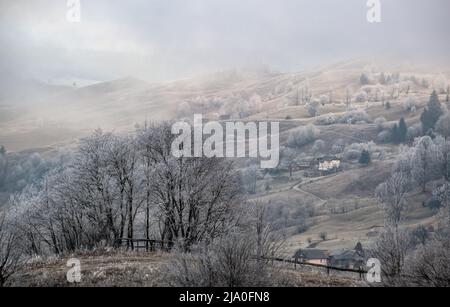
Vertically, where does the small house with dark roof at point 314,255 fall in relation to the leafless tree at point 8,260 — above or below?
below

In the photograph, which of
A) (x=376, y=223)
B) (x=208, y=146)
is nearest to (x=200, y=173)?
(x=208, y=146)


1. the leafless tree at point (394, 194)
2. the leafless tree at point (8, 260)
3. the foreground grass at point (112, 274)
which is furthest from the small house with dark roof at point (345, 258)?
the leafless tree at point (8, 260)

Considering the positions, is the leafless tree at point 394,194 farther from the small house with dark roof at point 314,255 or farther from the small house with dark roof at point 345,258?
the small house with dark roof at point 314,255

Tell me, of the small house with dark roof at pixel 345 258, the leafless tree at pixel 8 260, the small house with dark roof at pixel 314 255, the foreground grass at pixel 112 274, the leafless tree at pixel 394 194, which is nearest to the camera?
the leafless tree at pixel 8 260

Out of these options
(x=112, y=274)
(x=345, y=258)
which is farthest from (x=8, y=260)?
(x=345, y=258)

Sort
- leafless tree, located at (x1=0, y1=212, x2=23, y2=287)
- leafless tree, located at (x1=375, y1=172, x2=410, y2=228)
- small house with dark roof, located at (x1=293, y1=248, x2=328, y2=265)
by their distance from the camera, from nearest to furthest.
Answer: leafless tree, located at (x1=0, y1=212, x2=23, y2=287) → small house with dark roof, located at (x1=293, y1=248, x2=328, y2=265) → leafless tree, located at (x1=375, y1=172, x2=410, y2=228)

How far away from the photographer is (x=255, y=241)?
2417 centimetres

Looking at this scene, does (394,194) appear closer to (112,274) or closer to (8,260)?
(112,274)

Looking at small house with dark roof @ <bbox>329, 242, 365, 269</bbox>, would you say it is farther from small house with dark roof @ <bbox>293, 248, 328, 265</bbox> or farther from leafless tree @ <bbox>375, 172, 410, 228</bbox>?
leafless tree @ <bbox>375, 172, 410, 228</bbox>

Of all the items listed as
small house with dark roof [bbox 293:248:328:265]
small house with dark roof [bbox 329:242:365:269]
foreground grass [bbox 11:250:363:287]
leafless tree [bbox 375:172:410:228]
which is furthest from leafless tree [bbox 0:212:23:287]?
leafless tree [bbox 375:172:410:228]

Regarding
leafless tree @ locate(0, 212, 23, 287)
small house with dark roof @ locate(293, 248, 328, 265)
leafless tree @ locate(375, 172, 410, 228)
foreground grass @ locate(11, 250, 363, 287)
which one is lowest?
small house with dark roof @ locate(293, 248, 328, 265)
